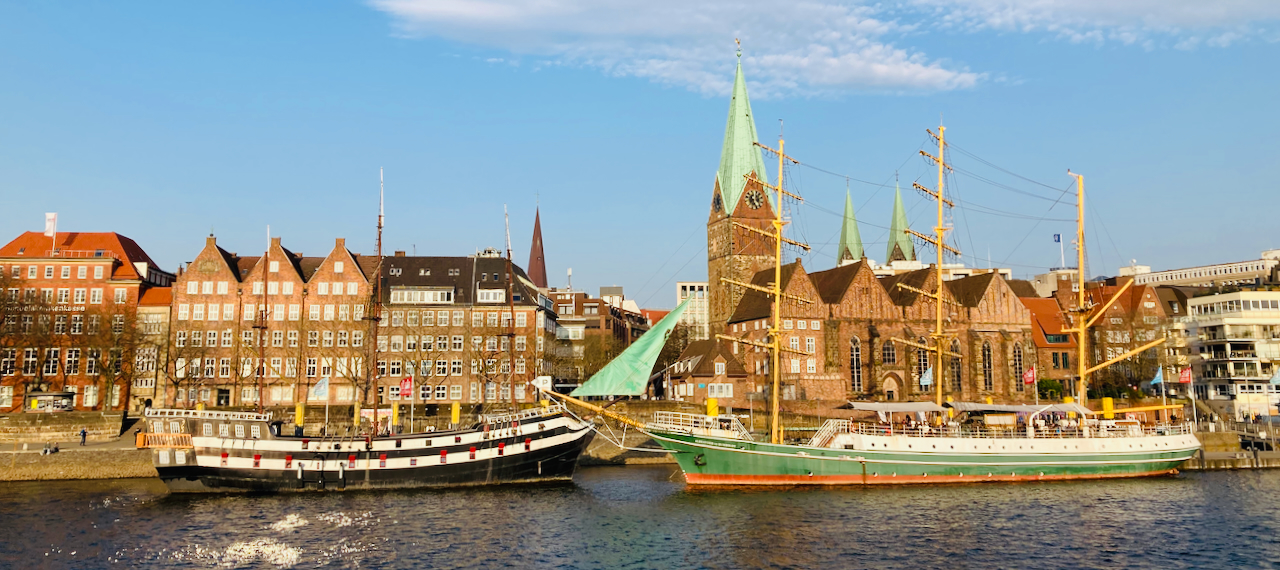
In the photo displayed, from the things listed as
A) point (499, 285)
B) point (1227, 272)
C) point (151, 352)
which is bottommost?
point (151, 352)

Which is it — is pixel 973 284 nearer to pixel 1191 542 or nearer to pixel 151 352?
pixel 1191 542

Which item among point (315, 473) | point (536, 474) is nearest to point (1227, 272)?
point (536, 474)

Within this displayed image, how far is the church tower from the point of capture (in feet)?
357

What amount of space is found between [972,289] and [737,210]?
89.3 ft

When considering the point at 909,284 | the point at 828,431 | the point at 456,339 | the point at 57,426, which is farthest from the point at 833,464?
the point at 57,426

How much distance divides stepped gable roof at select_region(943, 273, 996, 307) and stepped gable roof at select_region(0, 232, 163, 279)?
75.7m

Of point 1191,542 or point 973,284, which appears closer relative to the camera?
point 1191,542

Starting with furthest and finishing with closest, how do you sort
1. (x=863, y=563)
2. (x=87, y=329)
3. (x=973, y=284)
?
(x=973, y=284), (x=87, y=329), (x=863, y=563)

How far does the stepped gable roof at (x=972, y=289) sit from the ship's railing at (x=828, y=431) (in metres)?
43.8

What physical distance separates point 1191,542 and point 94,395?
80148 millimetres

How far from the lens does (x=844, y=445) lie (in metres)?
53.6

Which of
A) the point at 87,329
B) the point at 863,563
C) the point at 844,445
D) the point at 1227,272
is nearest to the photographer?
the point at 863,563

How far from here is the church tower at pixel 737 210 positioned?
10875cm

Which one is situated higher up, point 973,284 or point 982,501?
point 973,284
